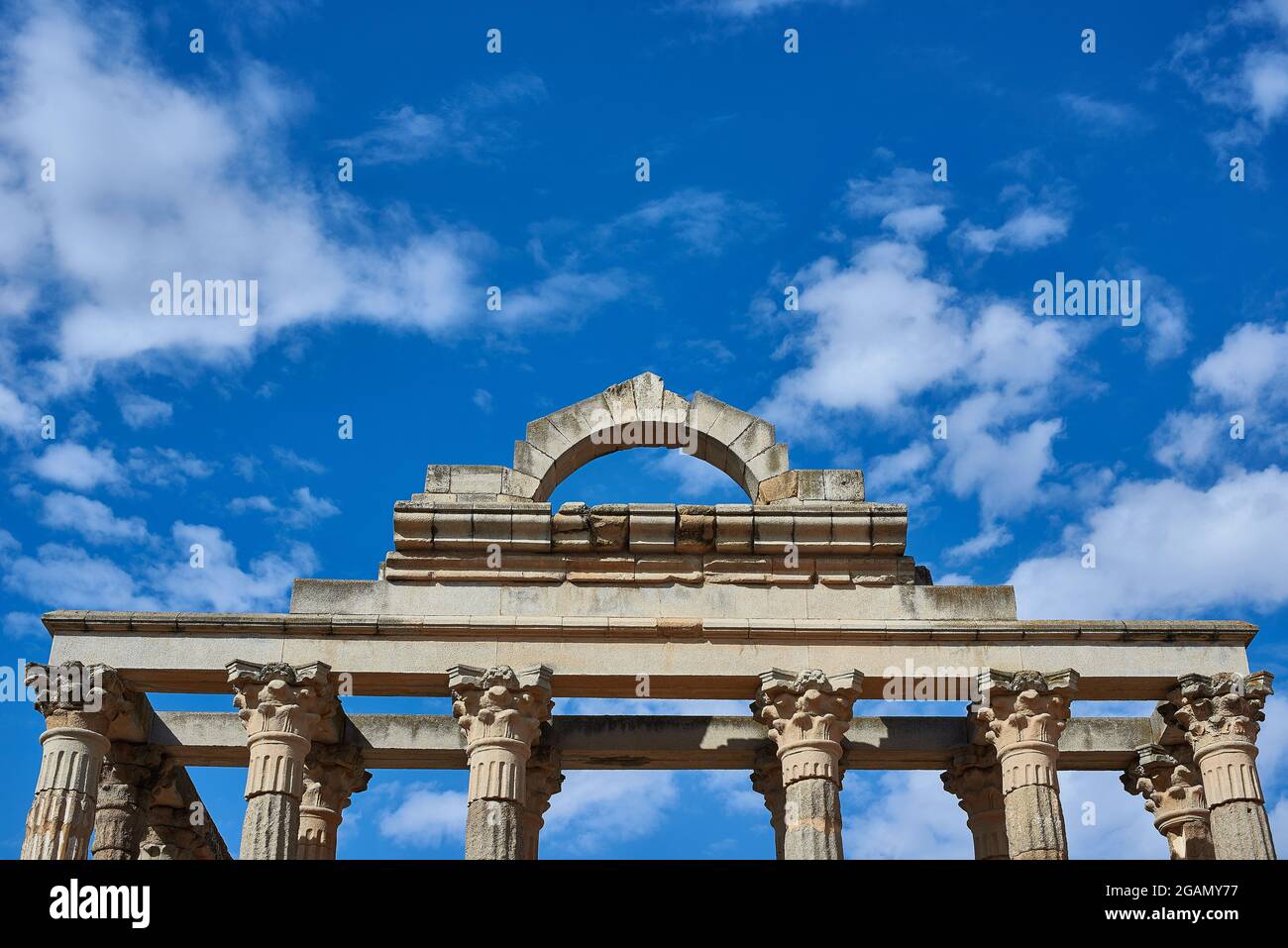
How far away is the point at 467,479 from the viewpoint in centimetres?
3056

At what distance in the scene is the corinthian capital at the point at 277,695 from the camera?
28.4 meters

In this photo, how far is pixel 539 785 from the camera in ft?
103

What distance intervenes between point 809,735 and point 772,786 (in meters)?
3.20

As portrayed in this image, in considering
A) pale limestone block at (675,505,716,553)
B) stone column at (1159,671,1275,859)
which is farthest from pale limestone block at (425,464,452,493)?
stone column at (1159,671,1275,859)

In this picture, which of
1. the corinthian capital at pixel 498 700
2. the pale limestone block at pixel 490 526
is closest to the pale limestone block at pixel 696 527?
the pale limestone block at pixel 490 526

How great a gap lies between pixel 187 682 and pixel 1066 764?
637 inches

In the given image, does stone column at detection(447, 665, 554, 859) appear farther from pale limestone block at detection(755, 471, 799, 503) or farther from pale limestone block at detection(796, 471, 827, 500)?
pale limestone block at detection(796, 471, 827, 500)

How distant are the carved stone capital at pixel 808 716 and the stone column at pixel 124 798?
37.8 feet

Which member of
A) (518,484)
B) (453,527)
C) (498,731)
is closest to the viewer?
(498,731)

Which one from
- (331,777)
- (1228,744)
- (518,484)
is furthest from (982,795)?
(331,777)

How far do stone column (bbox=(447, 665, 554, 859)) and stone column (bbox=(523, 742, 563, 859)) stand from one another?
2.40 metres

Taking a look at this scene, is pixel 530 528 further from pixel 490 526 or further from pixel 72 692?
pixel 72 692

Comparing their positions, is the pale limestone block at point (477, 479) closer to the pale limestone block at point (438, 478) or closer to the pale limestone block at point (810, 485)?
the pale limestone block at point (438, 478)
